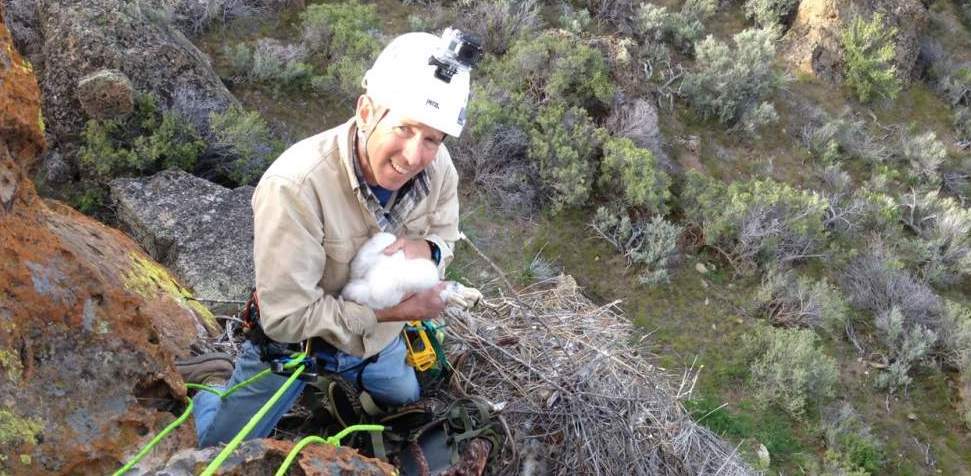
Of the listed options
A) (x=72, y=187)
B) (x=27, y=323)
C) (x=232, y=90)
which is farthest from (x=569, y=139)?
(x=27, y=323)

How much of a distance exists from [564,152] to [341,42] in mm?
2425

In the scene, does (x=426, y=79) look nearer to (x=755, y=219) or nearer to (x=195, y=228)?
(x=195, y=228)

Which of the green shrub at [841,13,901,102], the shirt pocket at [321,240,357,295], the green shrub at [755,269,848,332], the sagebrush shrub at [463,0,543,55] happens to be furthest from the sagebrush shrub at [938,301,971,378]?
the shirt pocket at [321,240,357,295]

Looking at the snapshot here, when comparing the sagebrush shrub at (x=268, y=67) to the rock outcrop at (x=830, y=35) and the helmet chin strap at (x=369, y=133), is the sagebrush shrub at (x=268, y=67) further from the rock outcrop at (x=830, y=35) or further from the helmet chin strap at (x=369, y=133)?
the rock outcrop at (x=830, y=35)

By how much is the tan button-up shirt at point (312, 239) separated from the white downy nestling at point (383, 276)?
32 millimetres

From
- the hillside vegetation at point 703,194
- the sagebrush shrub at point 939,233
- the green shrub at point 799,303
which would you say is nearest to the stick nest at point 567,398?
the hillside vegetation at point 703,194

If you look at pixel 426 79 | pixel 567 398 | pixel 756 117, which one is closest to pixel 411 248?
pixel 426 79

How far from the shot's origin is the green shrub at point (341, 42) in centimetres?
643

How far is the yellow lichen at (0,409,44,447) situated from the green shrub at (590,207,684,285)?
5141 millimetres

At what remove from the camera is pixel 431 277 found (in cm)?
230

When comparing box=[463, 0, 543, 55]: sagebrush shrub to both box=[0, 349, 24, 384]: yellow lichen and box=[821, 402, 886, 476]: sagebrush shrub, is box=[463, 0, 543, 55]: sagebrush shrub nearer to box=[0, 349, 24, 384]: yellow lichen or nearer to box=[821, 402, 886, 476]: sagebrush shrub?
box=[821, 402, 886, 476]: sagebrush shrub

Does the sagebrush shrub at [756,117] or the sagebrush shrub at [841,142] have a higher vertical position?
the sagebrush shrub at [756,117]

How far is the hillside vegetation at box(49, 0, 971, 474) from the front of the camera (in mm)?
5527

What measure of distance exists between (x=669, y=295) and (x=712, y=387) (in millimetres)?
935
